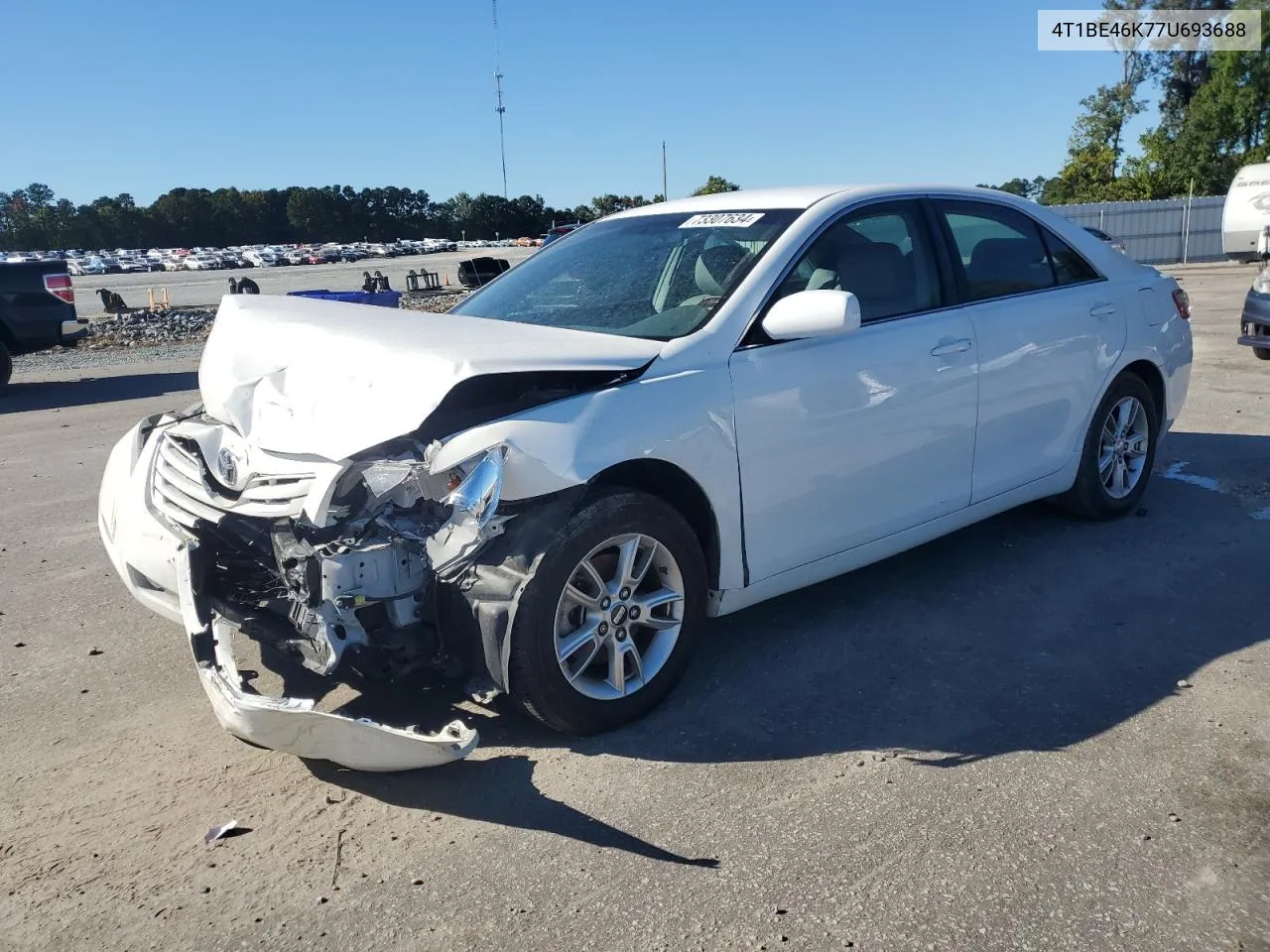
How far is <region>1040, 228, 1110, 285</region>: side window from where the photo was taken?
519 cm

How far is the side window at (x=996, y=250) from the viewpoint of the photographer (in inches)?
185

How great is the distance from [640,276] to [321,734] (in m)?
2.29

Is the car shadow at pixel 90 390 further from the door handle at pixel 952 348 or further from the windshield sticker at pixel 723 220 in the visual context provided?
the door handle at pixel 952 348

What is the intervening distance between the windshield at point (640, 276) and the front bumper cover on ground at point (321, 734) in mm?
1637

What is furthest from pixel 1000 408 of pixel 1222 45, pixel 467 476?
pixel 1222 45

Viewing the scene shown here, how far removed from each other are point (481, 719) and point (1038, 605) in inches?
96.5

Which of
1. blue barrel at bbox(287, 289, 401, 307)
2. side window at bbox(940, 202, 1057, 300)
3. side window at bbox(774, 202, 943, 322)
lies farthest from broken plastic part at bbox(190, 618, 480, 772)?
blue barrel at bbox(287, 289, 401, 307)

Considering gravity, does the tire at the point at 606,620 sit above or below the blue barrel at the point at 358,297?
below

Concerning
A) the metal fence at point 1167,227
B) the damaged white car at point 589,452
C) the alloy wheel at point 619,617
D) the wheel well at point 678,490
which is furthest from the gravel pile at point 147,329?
the metal fence at point 1167,227

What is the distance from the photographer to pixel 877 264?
14.3 ft

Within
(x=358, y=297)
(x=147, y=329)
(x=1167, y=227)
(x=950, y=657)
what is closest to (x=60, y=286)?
(x=358, y=297)

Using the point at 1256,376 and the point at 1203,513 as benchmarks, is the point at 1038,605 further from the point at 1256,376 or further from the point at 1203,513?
the point at 1256,376

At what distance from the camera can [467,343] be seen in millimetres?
3467

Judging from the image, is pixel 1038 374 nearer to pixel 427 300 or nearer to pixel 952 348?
pixel 952 348
